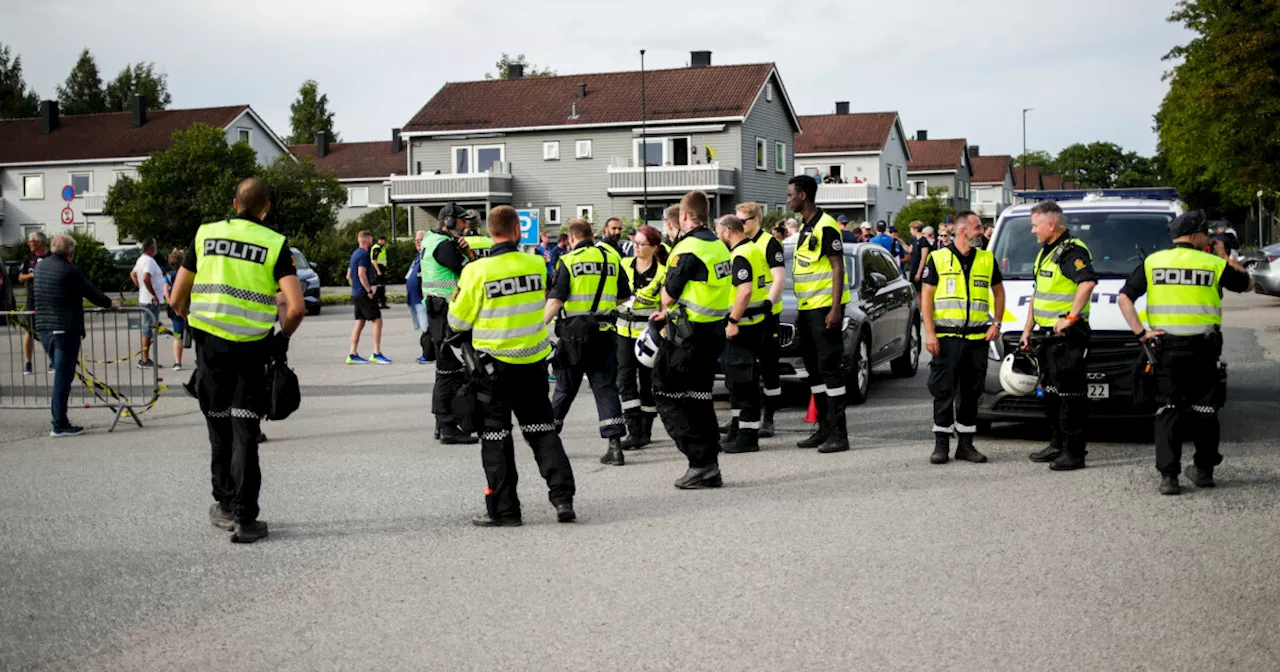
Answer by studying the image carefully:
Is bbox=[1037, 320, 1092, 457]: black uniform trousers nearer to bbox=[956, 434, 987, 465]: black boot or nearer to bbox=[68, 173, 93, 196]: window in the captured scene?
bbox=[956, 434, 987, 465]: black boot

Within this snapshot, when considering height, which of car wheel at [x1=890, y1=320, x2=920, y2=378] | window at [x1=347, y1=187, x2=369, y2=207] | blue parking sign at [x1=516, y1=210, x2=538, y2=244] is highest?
window at [x1=347, y1=187, x2=369, y2=207]

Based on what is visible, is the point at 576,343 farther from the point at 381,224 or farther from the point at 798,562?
the point at 381,224

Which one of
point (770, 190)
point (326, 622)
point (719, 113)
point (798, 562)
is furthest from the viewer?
point (770, 190)

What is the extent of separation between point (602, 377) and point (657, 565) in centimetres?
355

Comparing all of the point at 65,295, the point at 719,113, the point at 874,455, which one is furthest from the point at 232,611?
the point at 719,113

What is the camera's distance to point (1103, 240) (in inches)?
464

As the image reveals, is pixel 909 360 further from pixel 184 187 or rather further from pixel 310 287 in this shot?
pixel 184 187

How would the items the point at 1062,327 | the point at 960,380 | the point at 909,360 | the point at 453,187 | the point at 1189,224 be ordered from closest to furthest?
the point at 1189,224, the point at 1062,327, the point at 960,380, the point at 909,360, the point at 453,187

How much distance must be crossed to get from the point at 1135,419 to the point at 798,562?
6129mm

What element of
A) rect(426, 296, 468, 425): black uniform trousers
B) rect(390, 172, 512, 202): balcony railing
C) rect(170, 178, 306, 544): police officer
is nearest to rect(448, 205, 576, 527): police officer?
rect(170, 178, 306, 544): police officer

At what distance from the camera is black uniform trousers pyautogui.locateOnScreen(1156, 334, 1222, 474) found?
835 centimetres

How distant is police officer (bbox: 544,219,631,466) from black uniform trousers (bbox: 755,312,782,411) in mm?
1263

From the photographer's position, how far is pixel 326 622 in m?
5.56

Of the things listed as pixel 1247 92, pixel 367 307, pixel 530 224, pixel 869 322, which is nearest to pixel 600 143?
pixel 530 224
